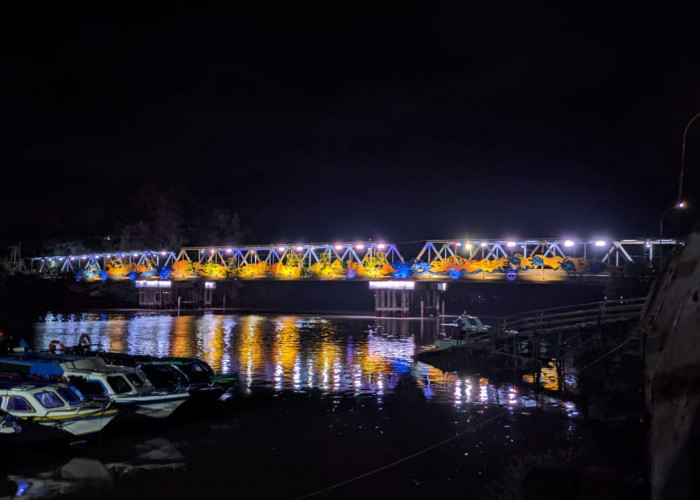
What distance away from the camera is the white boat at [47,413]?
638 inches

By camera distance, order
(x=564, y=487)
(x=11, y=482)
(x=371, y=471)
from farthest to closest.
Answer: (x=371, y=471) < (x=11, y=482) < (x=564, y=487)

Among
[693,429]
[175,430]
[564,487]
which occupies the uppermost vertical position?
[693,429]

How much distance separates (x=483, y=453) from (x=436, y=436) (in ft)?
7.08

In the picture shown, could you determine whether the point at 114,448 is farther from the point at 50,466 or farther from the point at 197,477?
the point at 197,477

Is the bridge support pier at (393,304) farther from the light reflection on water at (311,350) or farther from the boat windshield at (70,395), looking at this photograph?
the boat windshield at (70,395)

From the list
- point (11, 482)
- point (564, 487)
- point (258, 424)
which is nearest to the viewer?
point (564, 487)

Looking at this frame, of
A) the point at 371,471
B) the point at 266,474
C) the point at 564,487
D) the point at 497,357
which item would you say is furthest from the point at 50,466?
the point at 497,357

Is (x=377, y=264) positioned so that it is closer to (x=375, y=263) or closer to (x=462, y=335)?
(x=375, y=263)

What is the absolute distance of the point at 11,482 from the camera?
14188 millimetres

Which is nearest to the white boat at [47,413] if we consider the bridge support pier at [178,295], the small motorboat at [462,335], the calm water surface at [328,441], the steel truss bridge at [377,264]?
the calm water surface at [328,441]

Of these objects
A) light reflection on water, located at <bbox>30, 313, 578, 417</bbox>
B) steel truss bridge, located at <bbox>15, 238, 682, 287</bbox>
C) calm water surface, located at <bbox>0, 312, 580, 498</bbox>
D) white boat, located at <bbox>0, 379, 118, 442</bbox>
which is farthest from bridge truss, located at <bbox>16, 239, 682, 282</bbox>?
white boat, located at <bbox>0, 379, 118, 442</bbox>

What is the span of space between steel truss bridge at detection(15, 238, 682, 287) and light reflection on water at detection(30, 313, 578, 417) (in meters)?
8.12

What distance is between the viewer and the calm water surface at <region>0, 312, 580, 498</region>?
14148 millimetres

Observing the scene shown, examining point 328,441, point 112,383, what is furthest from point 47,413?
point 328,441
